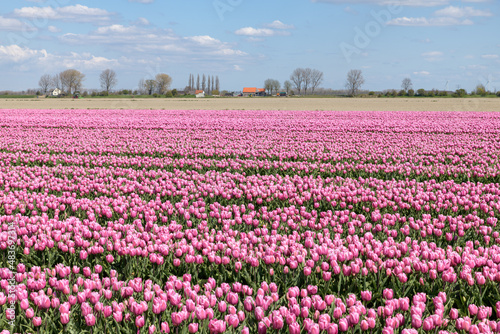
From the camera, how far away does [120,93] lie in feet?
442

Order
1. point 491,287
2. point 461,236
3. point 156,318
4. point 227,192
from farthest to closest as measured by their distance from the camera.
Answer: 1. point 227,192
2. point 461,236
3. point 491,287
4. point 156,318

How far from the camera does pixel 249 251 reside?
5043 millimetres

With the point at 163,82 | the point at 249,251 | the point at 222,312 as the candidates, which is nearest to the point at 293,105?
the point at 249,251

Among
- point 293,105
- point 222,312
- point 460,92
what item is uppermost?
point 460,92

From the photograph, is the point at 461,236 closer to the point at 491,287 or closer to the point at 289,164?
the point at 491,287

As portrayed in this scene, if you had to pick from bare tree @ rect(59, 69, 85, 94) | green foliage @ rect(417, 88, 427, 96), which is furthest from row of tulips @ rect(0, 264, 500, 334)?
bare tree @ rect(59, 69, 85, 94)

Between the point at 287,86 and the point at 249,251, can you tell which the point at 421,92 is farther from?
the point at 249,251

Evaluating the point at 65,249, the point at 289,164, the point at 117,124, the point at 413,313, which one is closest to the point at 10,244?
the point at 65,249

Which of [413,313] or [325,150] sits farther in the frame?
[325,150]

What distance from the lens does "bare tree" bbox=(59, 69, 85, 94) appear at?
14512 centimetres

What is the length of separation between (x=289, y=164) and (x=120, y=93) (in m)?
132

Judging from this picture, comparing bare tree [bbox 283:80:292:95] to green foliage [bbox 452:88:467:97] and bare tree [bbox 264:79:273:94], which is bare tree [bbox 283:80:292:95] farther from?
green foliage [bbox 452:88:467:97]

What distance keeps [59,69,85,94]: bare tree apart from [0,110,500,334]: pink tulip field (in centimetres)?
14488

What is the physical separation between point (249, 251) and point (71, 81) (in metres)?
155
